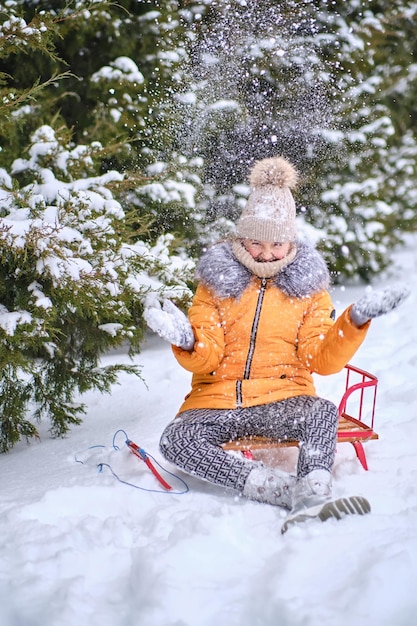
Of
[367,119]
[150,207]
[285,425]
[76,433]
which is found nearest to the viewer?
[285,425]

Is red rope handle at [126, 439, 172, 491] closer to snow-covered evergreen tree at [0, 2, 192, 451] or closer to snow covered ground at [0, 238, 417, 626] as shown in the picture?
snow covered ground at [0, 238, 417, 626]

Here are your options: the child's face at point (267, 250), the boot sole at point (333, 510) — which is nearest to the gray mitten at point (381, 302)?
the child's face at point (267, 250)

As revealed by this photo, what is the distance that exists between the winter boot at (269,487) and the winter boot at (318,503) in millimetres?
64

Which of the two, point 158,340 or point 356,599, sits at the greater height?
point 356,599

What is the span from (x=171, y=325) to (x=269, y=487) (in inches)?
29.5

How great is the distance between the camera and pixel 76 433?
3709mm

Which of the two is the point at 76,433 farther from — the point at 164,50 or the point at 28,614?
the point at 164,50

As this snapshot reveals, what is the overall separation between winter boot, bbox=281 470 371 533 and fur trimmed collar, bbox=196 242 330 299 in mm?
884

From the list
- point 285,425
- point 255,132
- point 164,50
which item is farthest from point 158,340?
point 285,425

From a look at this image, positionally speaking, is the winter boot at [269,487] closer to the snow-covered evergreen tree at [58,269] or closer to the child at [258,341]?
the child at [258,341]

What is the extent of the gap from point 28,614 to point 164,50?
4.14m

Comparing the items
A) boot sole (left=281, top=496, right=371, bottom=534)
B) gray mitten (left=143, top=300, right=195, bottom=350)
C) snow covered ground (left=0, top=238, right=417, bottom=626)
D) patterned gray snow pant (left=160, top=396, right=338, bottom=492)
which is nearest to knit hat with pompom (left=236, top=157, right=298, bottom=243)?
gray mitten (left=143, top=300, right=195, bottom=350)

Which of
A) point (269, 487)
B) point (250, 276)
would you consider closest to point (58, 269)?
point (250, 276)

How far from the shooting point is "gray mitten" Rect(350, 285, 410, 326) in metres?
2.63
